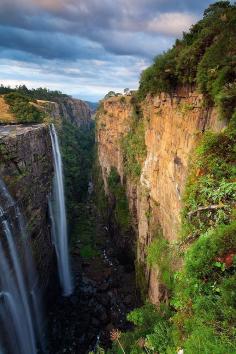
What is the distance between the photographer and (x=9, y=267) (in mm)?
15195

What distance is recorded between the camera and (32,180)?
19844 millimetres

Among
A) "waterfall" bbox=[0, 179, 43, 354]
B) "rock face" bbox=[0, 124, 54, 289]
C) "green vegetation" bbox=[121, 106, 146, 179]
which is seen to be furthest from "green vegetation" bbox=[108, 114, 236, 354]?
"green vegetation" bbox=[121, 106, 146, 179]

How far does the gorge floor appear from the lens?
59.3ft

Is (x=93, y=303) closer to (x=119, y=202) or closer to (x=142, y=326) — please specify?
(x=119, y=202)

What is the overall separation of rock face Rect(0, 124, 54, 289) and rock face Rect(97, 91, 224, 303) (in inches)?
243

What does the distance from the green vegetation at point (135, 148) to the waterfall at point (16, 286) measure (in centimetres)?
839

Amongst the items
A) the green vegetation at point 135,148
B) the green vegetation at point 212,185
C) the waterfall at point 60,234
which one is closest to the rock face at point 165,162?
the green vegetation at point 135,148

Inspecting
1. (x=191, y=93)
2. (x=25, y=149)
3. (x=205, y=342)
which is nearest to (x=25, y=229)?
(x=25, y=149)

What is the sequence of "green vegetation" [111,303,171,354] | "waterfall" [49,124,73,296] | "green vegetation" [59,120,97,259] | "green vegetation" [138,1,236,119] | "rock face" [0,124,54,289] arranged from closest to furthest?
"green vegetation" [138,1,236,119], "green vegetation" [111,303,171,354], "rock face" [0,124,54,289], "waterfall" [49,124,73,296], "green vegetation" [59,120,97,259]

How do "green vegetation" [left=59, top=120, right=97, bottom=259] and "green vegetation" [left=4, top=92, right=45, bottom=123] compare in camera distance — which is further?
"green vegetation" [left=4, top=92, right=45, bottom=123]

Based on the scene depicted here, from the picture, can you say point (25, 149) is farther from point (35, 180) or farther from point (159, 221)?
point (159, 221)

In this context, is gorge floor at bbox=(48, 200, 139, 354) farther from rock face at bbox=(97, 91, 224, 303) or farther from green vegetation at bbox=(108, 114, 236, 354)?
green vegetation at bbox=(108, 114, 236, 354)

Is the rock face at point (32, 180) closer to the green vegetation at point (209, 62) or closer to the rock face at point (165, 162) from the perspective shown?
the rock face at point (165, 162)

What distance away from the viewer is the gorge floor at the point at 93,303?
59.3 ft
